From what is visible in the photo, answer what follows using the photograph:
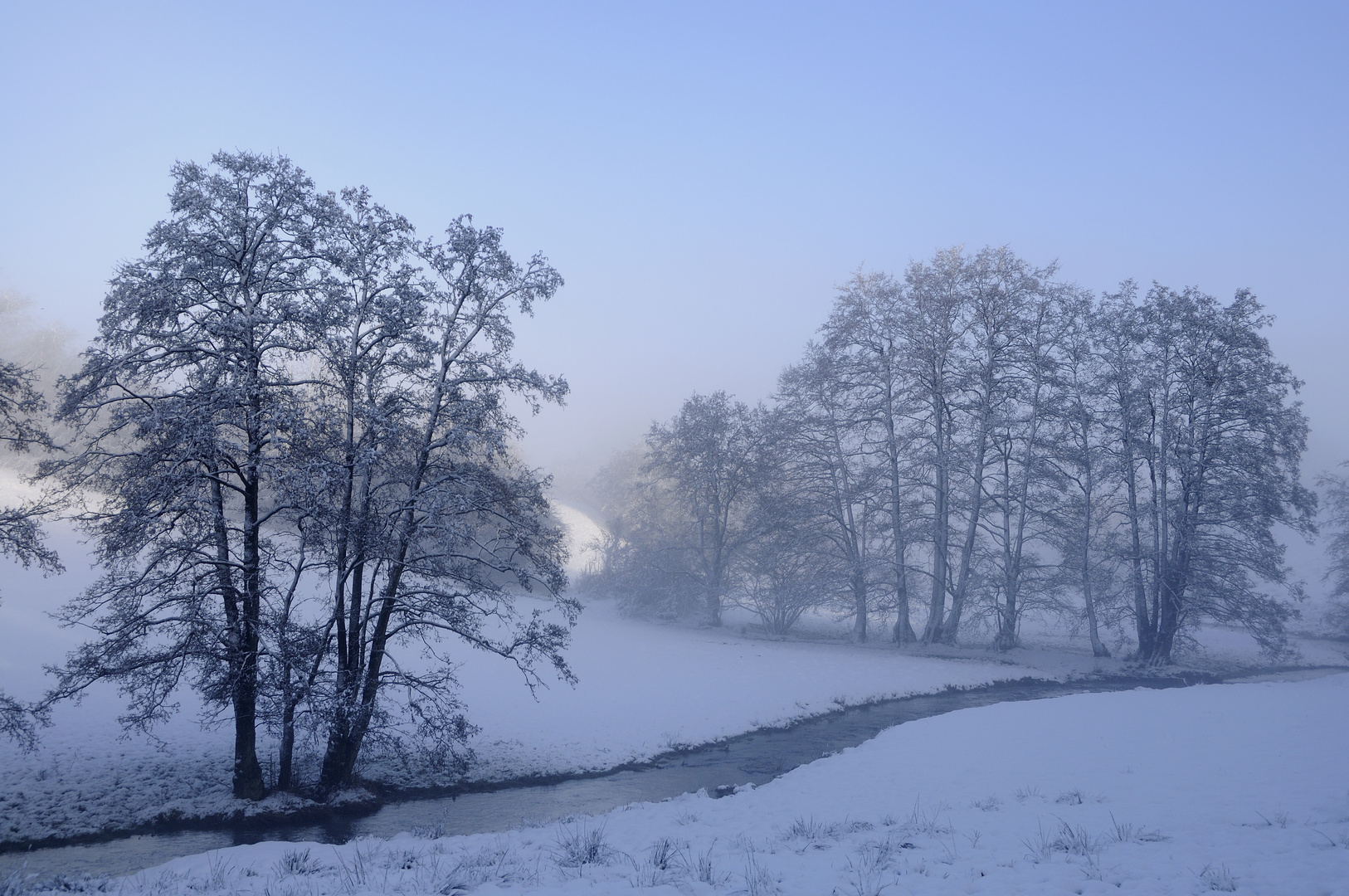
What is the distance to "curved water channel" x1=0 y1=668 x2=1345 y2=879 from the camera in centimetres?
991

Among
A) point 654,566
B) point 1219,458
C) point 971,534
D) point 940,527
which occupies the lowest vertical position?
point 654,566

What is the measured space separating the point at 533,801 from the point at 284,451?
793cm

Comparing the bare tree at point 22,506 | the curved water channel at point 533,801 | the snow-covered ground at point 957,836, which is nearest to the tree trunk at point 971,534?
the curved water channel at point 533,801

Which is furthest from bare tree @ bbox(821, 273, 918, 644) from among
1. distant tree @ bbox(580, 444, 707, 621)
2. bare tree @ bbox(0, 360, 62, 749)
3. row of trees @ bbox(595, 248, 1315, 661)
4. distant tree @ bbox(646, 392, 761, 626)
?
bare tree @ bbox(0, 360, 62, 749)

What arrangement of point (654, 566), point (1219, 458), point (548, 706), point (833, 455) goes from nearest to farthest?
point (548, 706) → point (1219, 458) → point (833, 455) → point (654, 566)

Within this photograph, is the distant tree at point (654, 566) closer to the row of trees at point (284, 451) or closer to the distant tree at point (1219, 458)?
the distant tree at point (1219, 458)

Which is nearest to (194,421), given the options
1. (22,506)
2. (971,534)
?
(22,506)

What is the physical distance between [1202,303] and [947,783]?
23.9 m

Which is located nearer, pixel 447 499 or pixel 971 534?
pixel 447 499

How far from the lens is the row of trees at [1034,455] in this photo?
25641 millimetres

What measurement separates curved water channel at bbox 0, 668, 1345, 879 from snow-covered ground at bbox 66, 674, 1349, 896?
4.89 ft

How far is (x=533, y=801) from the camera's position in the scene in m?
12.9

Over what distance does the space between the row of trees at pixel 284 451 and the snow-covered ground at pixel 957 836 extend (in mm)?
3311

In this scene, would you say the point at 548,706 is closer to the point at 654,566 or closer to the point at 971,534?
the point at 971,534
